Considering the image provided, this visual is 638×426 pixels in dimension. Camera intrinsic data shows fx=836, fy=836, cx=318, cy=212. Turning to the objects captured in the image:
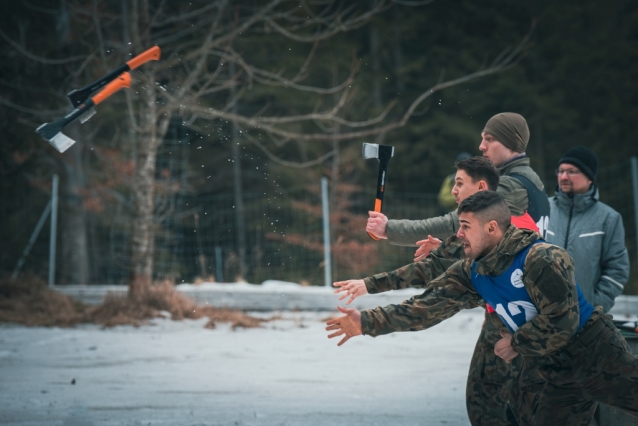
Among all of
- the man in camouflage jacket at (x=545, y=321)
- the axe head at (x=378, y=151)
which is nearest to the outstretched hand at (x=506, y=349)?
the man in camouflage jacket at (x=545, y=321)

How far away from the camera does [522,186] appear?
4.59 metres

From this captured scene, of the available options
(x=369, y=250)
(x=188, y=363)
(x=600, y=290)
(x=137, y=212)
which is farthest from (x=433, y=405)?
(x=369, y=250)

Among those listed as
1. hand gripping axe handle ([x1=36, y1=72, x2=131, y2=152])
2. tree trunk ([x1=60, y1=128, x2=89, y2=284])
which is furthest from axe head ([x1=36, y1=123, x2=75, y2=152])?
tree trunk ([x1=60, y1=128, x2=89, y2=284])

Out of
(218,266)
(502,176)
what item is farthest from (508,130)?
(218,266)

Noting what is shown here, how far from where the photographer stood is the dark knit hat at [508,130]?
4734 mm

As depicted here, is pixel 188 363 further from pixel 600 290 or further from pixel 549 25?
pixel 549 25

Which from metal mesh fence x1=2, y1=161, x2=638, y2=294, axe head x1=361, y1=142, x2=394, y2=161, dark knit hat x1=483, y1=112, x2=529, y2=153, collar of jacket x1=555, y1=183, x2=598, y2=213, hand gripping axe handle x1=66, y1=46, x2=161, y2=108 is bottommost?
metal mesh fence x1=2, y1=161, x2=638, y2=294

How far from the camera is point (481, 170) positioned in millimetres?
4391

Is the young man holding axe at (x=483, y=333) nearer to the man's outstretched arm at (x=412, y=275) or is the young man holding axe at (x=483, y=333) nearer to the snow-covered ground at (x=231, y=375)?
the man's outstretched arm at (x=412, y=275)

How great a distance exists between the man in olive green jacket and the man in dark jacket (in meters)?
1.00

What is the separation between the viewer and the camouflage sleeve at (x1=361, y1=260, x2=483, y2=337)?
4020mm

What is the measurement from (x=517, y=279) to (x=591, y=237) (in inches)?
87.6

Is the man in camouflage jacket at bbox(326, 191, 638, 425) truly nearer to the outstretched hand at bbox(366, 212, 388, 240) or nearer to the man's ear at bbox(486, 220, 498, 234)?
the man's ear at bbox(486, 220, 498, 234)

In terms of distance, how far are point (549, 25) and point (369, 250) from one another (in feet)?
34.0
